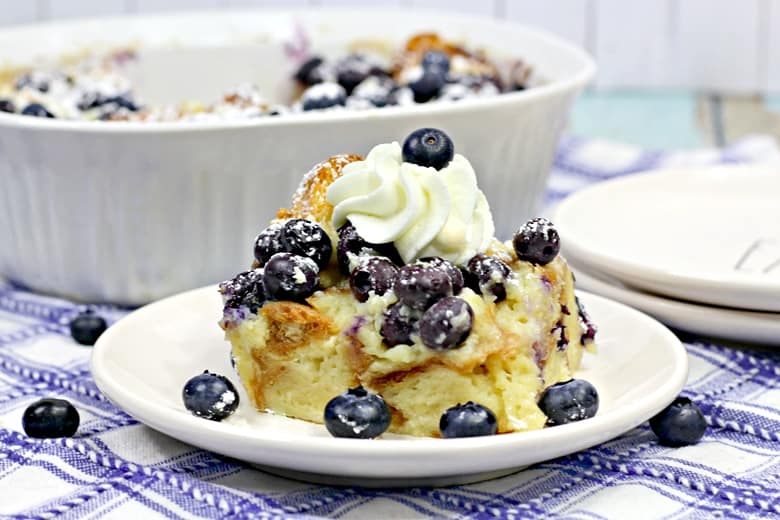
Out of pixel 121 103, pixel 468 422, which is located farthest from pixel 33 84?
pixel 468 422

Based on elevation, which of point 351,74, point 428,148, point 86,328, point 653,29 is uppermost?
point 428,148

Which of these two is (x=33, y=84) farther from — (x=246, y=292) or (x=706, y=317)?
(x=706, y=317)

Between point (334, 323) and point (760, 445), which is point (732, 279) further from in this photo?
point (334, 323)


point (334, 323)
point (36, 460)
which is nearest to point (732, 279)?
point (334, 323)

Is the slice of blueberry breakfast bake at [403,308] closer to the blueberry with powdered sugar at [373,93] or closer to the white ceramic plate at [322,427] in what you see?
the white ceramic plate at [322,427]

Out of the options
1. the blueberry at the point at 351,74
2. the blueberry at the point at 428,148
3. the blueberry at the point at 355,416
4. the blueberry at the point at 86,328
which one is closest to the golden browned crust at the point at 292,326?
the blueberry at the point at 355,416

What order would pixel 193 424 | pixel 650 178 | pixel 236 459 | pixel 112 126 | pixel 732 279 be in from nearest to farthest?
pixel 193 424
pixel 236 459
pixel 732 279
pixel 112 126
pixel 650 178

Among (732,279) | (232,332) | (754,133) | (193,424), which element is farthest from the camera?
(754,133)
